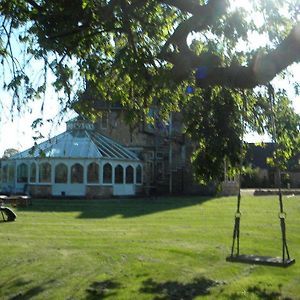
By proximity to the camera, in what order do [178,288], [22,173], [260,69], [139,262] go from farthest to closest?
[22,173] → [139,262] → [178,288] → [260,69]

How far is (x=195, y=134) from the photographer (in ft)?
35.7

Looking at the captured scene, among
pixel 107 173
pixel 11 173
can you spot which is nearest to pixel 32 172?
pixel 11 173

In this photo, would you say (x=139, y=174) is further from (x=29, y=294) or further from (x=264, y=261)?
(x=29, y=294)

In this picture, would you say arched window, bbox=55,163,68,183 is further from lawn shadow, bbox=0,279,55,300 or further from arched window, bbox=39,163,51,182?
lawn shadow, bbox=0,279,55,300

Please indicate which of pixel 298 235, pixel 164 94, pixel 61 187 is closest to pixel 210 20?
pixel 164 94

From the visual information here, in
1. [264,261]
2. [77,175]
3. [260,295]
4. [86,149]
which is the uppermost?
[86,149]

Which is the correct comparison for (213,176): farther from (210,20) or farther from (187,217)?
(187,217)

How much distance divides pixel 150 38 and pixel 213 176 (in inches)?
126

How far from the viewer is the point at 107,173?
35281 millimetres

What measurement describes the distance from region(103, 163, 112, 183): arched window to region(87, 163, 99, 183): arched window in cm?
54

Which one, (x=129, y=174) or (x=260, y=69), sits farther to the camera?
(x=129, y=174)

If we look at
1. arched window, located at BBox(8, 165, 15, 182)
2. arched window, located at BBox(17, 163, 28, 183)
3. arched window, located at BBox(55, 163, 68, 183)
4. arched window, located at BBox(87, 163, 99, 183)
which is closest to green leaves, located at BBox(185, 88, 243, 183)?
arched window, located at BBox(87, 163, 99, 183)

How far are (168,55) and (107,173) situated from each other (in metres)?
27.9

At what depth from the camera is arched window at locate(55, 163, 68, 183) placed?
34.7m
